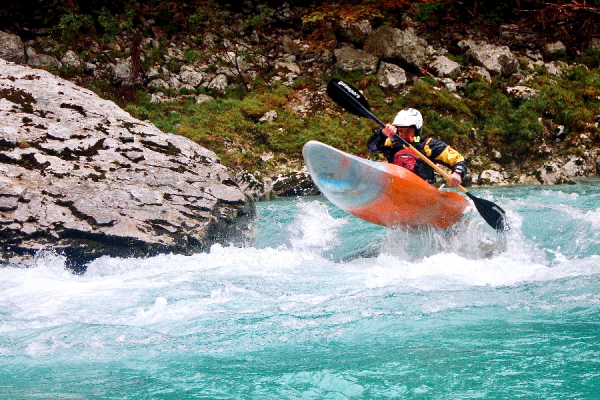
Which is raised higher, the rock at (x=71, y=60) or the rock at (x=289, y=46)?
the rock at (x=289, y=46)

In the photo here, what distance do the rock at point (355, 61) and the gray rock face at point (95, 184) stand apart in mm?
6540

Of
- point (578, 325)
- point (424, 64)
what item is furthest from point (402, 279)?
→ point (424, 64)

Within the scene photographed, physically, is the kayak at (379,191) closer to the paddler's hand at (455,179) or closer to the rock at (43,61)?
the paddler's hand at (455,179)

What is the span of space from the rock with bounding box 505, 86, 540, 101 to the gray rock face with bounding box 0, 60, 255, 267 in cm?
761

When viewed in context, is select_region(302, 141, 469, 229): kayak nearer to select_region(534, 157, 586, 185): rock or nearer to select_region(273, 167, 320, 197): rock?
select_region(273, 167, 320, 197): rock

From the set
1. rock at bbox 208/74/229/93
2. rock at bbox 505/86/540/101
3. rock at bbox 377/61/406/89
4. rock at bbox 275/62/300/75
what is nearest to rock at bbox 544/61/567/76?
rock at bbox 505/86/540/101

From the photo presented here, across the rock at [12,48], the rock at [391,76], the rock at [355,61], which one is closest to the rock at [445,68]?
the rock at [391,76]

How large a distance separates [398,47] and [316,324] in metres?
9.89

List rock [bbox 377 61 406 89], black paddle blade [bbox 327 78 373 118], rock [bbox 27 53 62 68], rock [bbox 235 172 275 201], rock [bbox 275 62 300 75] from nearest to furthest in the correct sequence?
black paddle blade [bbox 327 78 373 118], rock [bbox 235 172 275 201], rock [bbox 27 53 62 68], rock [bbox 377 61 406 89], rock [bbox 275 62 300 75]

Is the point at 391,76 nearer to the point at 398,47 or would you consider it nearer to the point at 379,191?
the point at 398,47

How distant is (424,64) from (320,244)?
738cm

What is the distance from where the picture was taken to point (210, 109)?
1137 cm

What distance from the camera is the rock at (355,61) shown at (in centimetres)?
1228

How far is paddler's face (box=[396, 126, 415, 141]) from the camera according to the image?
18.3 feet
